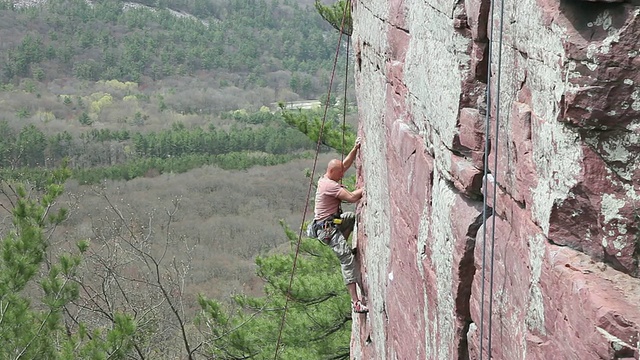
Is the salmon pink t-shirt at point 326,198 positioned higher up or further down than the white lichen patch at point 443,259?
further down

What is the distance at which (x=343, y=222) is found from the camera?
7043 millimetres

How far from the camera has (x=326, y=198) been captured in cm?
654

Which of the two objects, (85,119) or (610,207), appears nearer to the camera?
(610,207)

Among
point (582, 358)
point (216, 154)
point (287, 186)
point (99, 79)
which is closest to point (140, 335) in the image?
point (582, 358)

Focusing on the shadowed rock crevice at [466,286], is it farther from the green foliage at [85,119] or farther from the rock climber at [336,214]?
the green foliage at [85,119]

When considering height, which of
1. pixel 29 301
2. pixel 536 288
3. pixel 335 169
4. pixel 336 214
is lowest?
pixel 29 301

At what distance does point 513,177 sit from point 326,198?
3.61m

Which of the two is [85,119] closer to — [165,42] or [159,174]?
[159,174]

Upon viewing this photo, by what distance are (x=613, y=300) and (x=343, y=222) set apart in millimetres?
4724

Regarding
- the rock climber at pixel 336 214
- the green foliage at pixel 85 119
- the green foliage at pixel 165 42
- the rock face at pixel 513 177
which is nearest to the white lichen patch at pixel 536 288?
the rock face at pixel 513 177

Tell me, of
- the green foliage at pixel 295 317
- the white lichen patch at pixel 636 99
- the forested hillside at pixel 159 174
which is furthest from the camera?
the green foliage at pixel 295 317

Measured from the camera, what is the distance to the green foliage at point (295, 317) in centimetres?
1075

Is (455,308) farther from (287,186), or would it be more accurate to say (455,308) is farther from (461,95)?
(287,186)

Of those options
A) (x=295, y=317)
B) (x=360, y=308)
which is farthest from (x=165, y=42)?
(x=360, y=308)
